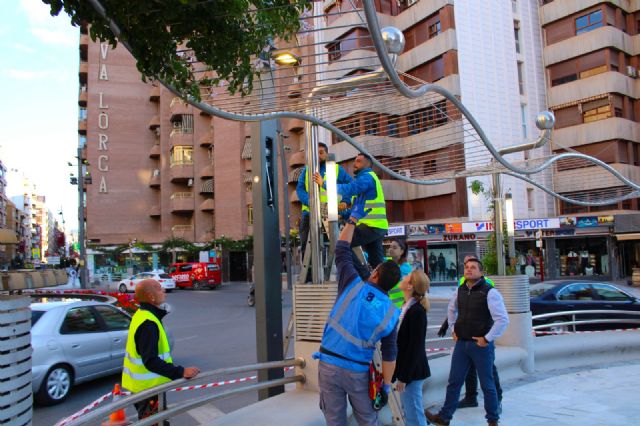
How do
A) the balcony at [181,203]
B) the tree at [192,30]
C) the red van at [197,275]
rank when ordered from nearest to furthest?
the tree at [192,30] → the red van at [197,275] → the balcony at [181,203]

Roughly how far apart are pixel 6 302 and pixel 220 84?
1975 millimetres

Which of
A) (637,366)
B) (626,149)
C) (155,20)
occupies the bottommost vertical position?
(637,366)

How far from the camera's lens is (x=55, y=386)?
25.7 feet

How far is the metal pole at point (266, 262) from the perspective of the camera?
5688mm

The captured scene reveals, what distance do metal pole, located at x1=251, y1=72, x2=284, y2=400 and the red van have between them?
3404 cm

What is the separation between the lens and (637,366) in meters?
8.13

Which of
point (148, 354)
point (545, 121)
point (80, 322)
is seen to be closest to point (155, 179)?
point (80, 322)

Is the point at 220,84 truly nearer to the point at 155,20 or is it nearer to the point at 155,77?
the point at 155,77

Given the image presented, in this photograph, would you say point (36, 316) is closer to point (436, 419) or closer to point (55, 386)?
point (55, 386)

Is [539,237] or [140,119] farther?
[140,119]

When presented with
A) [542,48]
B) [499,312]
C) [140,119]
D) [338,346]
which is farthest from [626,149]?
[140,119]

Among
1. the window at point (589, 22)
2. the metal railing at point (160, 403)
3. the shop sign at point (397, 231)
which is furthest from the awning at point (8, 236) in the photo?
the window at point (589, 22)

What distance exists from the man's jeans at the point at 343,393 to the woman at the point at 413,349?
86 cm

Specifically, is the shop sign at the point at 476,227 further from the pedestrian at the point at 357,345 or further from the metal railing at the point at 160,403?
the pedestrian at the point at 357,345
